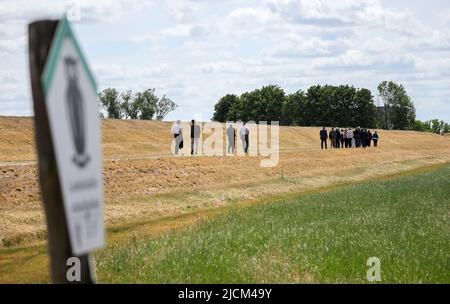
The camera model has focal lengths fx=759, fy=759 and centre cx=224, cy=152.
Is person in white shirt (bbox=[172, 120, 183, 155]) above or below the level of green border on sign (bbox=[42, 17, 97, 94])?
below

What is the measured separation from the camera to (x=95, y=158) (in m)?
6.04

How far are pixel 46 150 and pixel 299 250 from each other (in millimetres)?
11018

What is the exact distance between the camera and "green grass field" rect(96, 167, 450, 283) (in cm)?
1400

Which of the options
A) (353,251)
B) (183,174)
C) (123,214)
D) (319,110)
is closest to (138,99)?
(319,110)

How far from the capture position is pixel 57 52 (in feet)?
19.0

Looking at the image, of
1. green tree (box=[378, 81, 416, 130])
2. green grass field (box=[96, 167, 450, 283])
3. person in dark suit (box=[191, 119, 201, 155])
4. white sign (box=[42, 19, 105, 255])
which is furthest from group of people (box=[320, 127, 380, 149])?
green tree (box=[378, 81, 416, 130])

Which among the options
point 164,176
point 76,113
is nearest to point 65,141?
point 76,113

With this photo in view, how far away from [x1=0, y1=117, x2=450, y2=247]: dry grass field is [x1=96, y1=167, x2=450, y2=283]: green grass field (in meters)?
8.68

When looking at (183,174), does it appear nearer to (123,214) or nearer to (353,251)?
(123,214)

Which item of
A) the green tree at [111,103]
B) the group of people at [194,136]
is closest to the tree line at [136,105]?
the green tree at [111,103]

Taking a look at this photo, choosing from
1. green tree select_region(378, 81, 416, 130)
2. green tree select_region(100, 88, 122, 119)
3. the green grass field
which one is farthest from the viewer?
green tree select_region(378, 81, 416, 130)

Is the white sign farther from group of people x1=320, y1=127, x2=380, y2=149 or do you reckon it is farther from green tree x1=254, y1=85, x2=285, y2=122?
green tree x1=254, y1=85, x2=285, y2=122

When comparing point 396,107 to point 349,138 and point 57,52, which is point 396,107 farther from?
point 57,52

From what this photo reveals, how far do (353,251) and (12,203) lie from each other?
18581 millimetres
